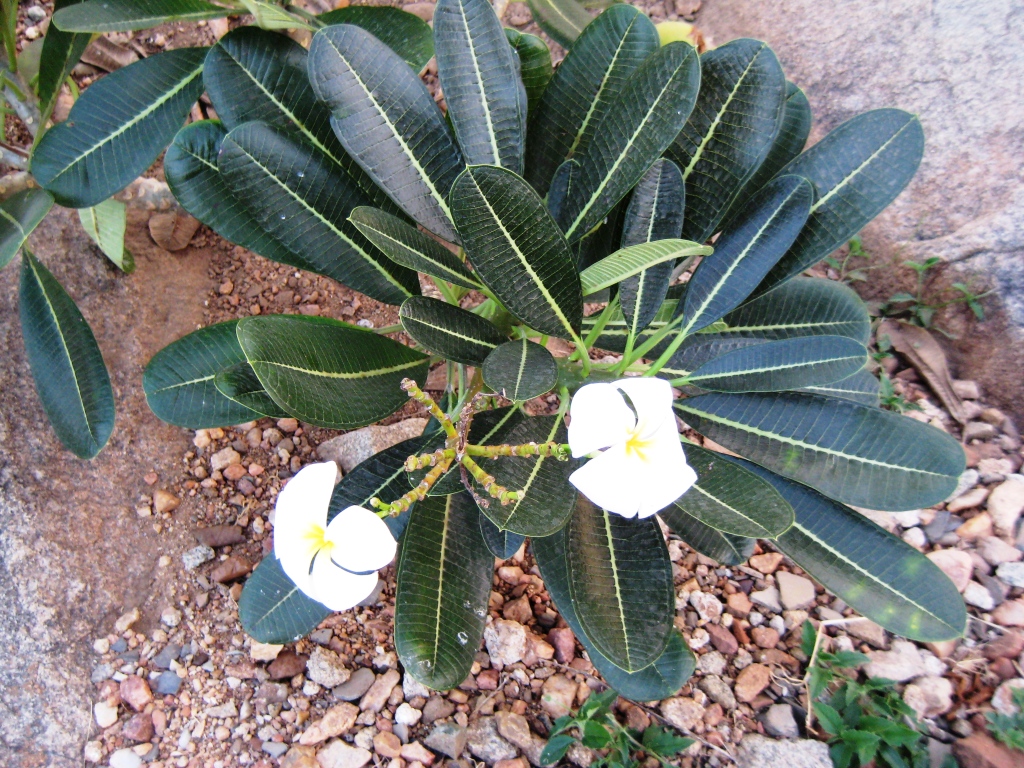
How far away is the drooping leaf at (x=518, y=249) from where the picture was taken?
0.92 m

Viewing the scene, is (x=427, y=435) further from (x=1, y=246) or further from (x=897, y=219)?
(x=897, y=219)

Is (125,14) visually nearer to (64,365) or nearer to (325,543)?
(64,365)

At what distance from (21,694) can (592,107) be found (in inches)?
57.5

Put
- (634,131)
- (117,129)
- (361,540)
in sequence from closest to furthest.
Answer: (361,540)
(634,131)
(117,129)

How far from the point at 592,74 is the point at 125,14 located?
766 mm

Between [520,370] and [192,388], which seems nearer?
[520,370]

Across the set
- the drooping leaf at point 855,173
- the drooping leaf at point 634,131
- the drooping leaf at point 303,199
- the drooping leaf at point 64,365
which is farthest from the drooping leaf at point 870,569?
the drooping leaf at point 64,365

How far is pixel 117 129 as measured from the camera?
130cm

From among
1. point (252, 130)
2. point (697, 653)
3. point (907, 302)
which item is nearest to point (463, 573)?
point (697, 653)

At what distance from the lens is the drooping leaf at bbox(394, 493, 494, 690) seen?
1.09 m

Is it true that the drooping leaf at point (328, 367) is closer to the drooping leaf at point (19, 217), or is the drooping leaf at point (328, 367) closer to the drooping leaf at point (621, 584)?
the drooping leaf at point (621, 584)

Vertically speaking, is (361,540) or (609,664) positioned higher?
(361,540)

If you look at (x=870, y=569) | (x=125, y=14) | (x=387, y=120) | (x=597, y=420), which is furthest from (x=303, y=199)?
(x=870, y=569)

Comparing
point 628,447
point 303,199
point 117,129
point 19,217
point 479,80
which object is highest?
point 479,80
